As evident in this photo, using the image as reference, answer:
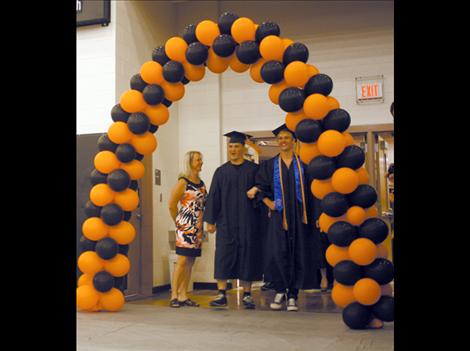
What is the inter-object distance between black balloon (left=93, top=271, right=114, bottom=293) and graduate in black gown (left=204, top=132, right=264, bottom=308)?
1.01 m

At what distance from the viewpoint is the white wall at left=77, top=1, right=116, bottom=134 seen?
638 centimetres

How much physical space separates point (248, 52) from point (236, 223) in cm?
170

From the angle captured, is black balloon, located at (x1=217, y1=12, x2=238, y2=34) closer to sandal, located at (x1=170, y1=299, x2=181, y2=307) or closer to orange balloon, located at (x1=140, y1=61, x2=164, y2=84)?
orange balloon, located at (x1=140, y1=61, x2=164, y2=84)

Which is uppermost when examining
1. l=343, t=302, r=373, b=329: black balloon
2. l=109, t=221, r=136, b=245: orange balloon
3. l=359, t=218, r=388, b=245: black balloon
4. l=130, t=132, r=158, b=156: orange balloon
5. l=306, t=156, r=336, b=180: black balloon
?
l=130, t=132, r=158, b=156: orange balloon

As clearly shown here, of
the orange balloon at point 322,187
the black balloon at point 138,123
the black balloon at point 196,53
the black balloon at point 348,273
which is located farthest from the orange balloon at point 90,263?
the black balloon at point 348,273

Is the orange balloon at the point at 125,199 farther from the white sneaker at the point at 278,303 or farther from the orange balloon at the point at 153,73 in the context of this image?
the white sneaker at the point at 278,303

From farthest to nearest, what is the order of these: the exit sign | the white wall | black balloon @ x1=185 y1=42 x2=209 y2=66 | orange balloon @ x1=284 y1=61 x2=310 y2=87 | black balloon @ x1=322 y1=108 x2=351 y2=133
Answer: the exit sign < the white wall < black balloon @ x1=185 y1=42 x2=209 y2=66 < orange balloon @ x1=284 y1=61 x2=310 y2=87 < black balloon @ x1=322 y1=108 x2=351 y2=133

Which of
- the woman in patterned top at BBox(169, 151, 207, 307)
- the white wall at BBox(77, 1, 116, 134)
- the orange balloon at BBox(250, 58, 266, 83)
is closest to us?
the orange balloon at BBox(250, 58, 266, 83)

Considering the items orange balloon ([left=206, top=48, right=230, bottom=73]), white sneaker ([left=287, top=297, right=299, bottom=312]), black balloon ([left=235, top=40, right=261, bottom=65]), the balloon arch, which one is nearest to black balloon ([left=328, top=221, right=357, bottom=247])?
the balloon arch
